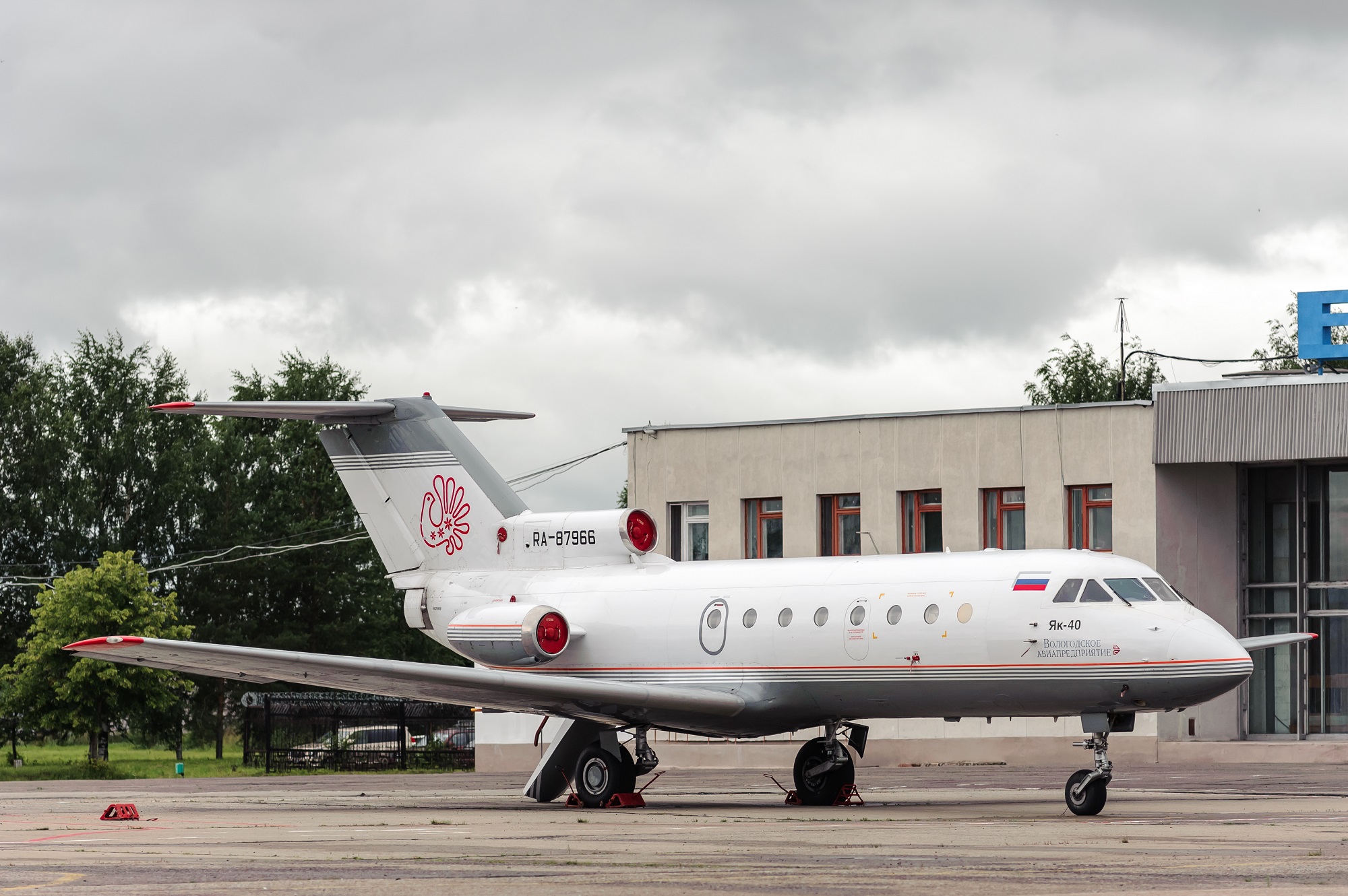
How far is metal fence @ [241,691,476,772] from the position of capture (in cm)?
4316

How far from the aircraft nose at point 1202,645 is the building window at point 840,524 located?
2122 cm

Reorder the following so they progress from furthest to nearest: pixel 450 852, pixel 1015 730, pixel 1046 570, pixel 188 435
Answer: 1. pixel 188 435
2. pixel 1015 730
3. pixel 1046 570
4. pixel 450 852

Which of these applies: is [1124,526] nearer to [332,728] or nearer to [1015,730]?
[1015,730]

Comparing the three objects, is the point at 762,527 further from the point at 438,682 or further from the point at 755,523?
the point at 438,682

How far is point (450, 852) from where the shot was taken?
14.3 meters

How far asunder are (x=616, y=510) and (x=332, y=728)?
20.3m

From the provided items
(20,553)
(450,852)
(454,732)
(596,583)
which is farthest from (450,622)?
(20,553)

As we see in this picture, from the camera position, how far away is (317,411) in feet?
84.6

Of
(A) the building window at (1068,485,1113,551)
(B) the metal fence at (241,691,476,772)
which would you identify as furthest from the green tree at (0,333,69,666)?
(A) the building window at (1068,485,1113,551)

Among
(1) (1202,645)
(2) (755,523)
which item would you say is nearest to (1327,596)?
(2) (755,523)

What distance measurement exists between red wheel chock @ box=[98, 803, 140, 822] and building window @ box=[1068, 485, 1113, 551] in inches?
964

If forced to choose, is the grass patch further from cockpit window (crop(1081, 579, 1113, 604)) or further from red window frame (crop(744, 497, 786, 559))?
cockpit window (crop(1081, 579, 1113, 604))

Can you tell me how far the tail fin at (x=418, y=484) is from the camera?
2650cm

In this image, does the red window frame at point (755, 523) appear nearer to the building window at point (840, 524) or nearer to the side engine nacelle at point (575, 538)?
the building window at point (840, 524)
